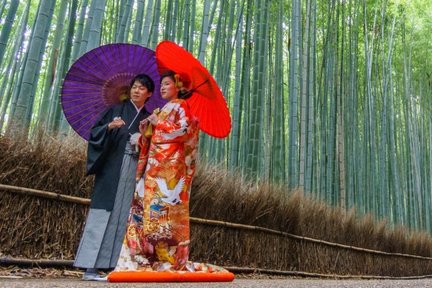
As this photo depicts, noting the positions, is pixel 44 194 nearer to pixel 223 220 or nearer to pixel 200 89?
pixel 200 89

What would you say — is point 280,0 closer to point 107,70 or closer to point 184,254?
point 107,70

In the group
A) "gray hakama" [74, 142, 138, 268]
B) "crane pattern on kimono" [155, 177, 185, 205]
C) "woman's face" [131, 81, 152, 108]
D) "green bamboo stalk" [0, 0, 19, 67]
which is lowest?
"gray hakama" [74, 142, 138, 268]

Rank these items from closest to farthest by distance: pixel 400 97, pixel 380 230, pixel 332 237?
pixel 332 237
pixel 380 230
pixel 400 97

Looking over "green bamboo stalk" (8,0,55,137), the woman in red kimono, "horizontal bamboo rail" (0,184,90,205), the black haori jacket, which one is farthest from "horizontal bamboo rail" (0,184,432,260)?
the woman in red kimono

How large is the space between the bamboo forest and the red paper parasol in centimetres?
95

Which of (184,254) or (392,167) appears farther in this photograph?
(392,167)

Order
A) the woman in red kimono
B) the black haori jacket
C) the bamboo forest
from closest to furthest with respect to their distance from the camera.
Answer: the woman in red kimono → the black haori jacket → the bamboo forest

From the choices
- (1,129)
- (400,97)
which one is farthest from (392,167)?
(1,129)

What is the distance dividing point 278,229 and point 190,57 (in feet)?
7.00

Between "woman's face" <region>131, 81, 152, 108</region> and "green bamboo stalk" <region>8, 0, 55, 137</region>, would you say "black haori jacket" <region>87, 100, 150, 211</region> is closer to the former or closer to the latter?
"woman's face" <region>131, 81, 152, 108</region>

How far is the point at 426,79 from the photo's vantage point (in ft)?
33.0

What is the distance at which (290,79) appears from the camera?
17.3 ft

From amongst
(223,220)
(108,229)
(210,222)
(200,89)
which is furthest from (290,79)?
(108,229)

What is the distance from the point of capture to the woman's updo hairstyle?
2.38m
